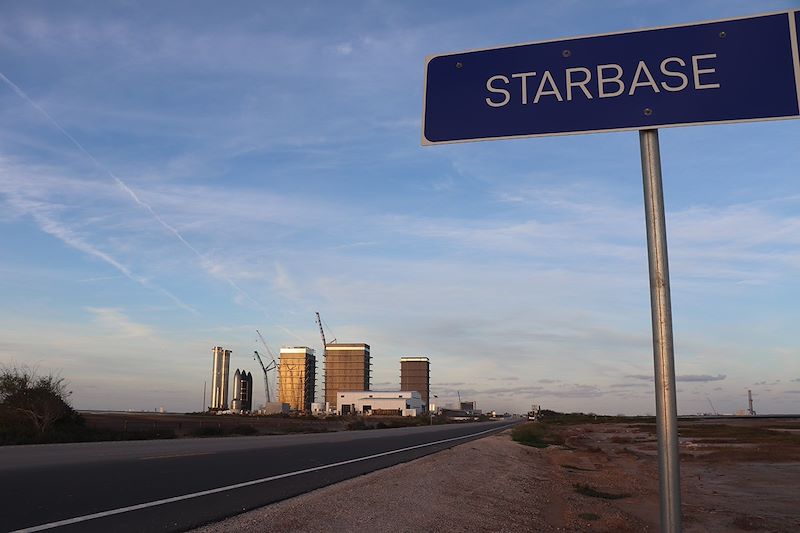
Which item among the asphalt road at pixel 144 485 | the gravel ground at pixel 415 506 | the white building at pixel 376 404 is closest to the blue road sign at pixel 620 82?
the gravel ground at pixel 415 506

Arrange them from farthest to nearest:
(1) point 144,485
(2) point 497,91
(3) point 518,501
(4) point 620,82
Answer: (3) point 518,501 < (1) point 144,485 < (2) point 497,91 < (4) point 620,82

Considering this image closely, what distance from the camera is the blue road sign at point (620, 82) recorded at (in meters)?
3.63

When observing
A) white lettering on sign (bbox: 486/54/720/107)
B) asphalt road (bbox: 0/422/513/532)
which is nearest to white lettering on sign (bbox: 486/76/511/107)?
white lettering on sign (bbox: 486/54/720/107)

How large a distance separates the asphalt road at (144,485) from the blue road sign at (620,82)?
8.62 metres

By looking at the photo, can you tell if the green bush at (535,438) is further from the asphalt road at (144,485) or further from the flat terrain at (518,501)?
the asphalt road at (144,485)

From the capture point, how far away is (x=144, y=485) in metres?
14.4

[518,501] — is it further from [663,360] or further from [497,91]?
[497,91]

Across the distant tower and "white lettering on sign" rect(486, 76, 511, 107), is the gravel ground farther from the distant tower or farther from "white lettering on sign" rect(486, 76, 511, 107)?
the distant tower

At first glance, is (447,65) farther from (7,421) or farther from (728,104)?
(7,421)

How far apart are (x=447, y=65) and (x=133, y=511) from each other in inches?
399

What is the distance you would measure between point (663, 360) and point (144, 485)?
13861 millimetres

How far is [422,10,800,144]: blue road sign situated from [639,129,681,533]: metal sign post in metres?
0.51

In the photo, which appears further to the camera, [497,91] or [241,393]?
[241,393]

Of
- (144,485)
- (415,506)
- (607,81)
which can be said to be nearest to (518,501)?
(415,506)
